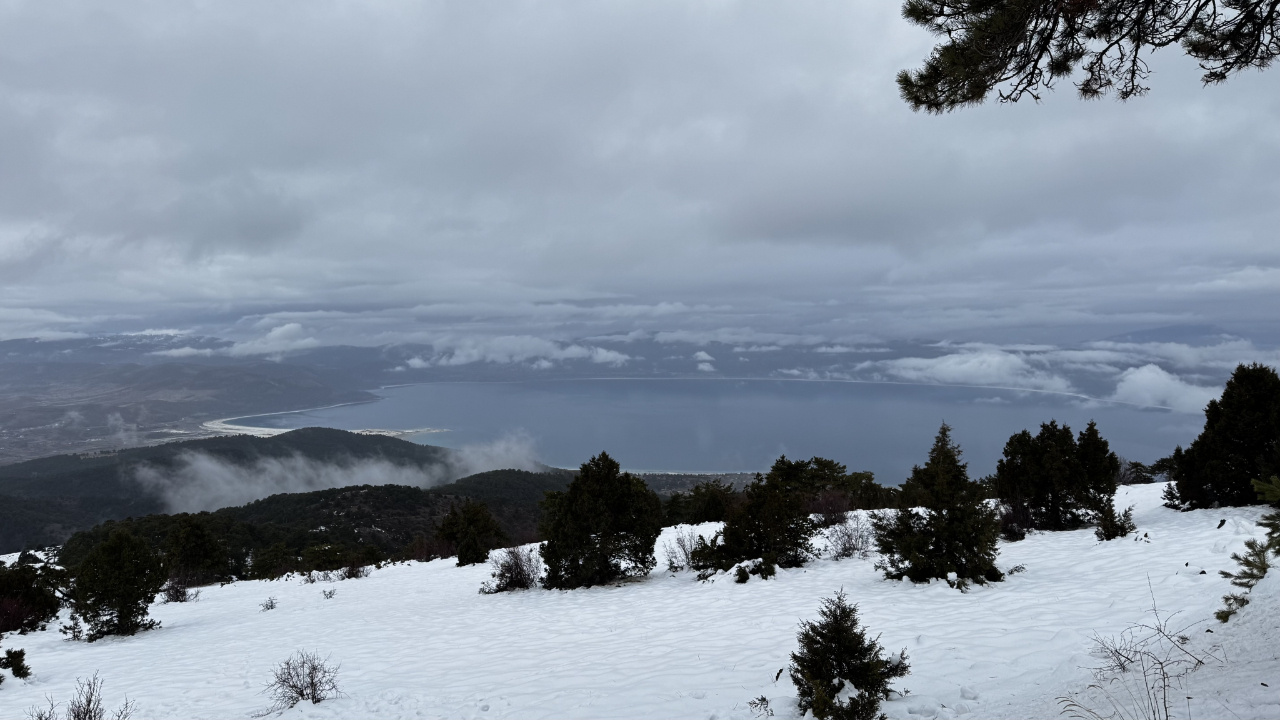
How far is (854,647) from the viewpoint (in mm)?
4367

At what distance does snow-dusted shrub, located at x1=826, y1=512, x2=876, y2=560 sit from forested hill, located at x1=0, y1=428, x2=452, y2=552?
95.2 metres

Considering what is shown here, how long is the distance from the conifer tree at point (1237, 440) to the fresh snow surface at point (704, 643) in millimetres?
530

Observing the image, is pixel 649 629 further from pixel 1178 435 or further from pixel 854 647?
pixel 1178 435

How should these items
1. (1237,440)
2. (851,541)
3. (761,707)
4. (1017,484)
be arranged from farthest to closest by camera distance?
(1017,484) < (851,541) < (1237,440) < (761,707)

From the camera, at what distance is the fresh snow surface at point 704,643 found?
439 cm

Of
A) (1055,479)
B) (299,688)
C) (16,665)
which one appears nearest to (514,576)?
(299,688)

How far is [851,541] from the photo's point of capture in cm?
1152

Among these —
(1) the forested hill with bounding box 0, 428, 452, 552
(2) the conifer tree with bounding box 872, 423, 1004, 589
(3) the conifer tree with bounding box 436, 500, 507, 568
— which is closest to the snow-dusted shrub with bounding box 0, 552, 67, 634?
(3) the conifer tree with bounding box 436, 500, 507, 568

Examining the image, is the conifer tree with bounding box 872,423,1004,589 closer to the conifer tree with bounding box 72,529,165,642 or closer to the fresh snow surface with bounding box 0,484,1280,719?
the fresh snow surface with bounding box 0,484,1280,719

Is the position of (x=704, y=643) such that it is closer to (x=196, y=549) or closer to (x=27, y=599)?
(x=27, y=599)

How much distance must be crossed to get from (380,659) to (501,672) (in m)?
2.23

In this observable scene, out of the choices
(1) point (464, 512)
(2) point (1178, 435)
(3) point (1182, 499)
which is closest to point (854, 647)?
(3) point (1182, 499)

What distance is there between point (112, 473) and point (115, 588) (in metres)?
136

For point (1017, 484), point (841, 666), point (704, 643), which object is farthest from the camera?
point (1017, 484)
